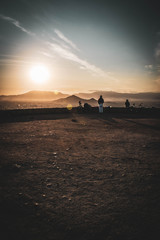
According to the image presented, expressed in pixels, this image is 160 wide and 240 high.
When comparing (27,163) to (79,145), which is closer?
(27,163)

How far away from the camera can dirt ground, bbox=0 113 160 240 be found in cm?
193

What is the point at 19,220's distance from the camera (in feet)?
6.82

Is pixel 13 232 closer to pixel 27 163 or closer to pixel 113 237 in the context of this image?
pixel 113 237

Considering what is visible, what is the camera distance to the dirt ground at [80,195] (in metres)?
1.93

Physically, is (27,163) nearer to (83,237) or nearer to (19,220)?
(19,220)

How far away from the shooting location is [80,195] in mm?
2645

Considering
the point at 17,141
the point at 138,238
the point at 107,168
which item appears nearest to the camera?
the point at 138,238

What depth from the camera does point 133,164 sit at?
3.92 m

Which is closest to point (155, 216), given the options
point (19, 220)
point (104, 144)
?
point (19, 220)

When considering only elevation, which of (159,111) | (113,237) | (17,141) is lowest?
(113,237)

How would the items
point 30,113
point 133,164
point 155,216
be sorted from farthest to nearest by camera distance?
point 30,113 < point 133,164 < point 155,216

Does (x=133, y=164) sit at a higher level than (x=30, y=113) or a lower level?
lower

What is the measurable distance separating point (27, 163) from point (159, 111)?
19.1 m

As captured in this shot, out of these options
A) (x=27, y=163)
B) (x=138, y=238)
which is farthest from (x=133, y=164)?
(x=27, y=163)
